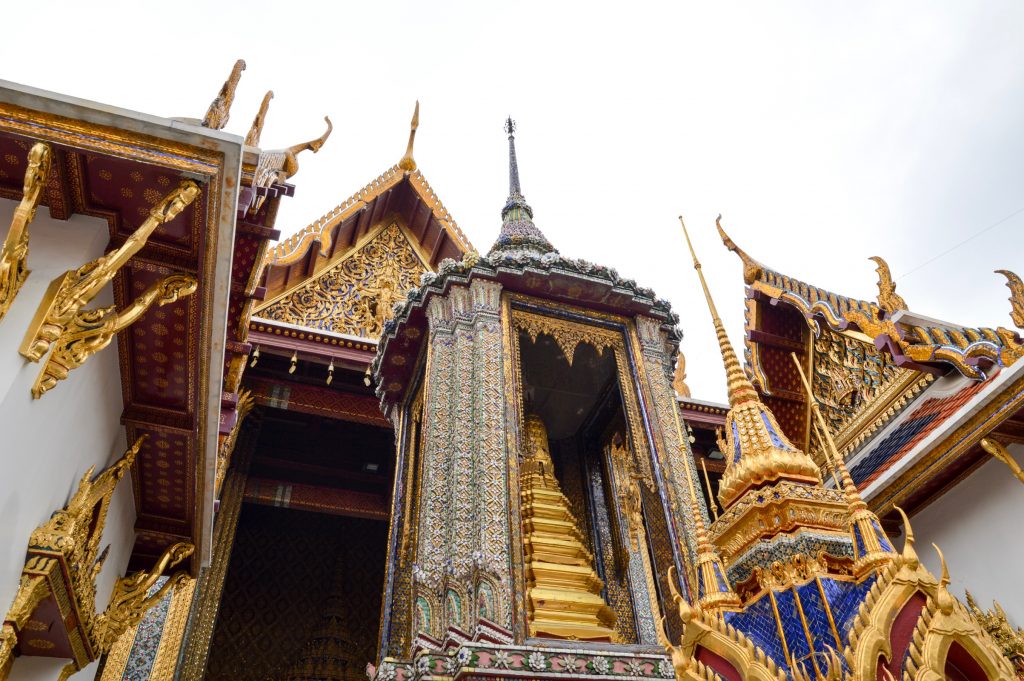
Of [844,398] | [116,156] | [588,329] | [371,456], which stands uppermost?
[371,456]

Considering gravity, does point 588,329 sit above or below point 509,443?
above

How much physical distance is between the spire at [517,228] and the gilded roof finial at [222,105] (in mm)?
2878

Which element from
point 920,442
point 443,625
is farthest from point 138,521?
point 920,442

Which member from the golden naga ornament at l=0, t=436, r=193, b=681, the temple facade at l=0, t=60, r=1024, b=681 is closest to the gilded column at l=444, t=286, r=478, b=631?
the temple facade at l=0, t=60, r=1024, b=681

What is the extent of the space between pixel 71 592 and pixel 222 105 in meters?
2.27

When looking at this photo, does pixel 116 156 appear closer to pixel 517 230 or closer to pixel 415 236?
pixel 517 230

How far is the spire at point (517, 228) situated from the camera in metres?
6.02

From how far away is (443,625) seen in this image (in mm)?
3414

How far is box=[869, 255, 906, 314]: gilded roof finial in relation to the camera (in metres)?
4.31

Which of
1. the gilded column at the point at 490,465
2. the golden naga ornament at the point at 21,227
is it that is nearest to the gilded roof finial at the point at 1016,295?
the gilded column at the point at 490,465

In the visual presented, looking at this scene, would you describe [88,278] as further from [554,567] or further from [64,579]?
[554,567]

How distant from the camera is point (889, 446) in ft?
14.7

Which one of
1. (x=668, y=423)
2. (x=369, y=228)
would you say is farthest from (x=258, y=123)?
(x=369, y=228)

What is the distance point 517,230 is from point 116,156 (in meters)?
4.06
